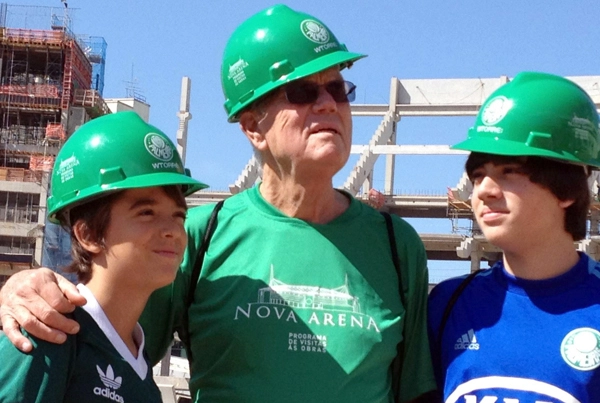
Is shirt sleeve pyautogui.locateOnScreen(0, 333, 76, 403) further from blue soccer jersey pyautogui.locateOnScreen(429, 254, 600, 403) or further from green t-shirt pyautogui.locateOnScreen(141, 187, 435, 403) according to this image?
blue soccer jersey pyautogui.locateOnScreen(429, 254, 600, 403)

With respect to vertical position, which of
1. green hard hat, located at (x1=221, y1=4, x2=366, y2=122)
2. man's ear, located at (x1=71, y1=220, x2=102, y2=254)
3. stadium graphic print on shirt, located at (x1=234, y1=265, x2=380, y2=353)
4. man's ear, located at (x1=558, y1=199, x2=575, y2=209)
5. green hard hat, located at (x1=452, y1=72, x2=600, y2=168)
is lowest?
stadium graphic print on shirt, located at (x1=234, y1=265, x2=380, y2=353)

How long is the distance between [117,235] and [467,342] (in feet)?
4.75

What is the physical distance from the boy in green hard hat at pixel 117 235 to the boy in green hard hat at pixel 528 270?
1178 millimetres

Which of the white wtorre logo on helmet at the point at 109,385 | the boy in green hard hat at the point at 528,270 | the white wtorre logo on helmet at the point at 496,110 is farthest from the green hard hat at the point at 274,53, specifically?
the white wtorre logo on helmet at the point at 109,385

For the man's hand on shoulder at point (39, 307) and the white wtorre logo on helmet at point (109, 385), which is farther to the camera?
the white wtorre logo on helmet at point (109, 385)

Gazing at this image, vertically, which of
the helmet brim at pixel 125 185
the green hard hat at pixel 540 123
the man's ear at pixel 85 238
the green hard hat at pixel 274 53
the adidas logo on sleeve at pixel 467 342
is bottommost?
the adidas logo on sleeve at pixel 467 342

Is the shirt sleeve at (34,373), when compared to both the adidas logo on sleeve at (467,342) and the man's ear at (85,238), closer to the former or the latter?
the man's ear at (85,238)

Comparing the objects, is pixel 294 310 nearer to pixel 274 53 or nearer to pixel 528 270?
pixel 528 270

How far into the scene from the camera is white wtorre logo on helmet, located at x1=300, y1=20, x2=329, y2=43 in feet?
13.8

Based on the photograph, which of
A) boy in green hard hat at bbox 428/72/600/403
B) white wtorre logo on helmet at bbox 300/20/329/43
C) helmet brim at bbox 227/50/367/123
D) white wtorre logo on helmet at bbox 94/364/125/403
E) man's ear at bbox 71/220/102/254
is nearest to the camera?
white wtorre logo on helmet at bbox 94/364/125/403

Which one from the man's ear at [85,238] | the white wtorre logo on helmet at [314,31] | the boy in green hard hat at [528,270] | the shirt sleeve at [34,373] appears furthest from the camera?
the white wtorre logo on helmet at [314,31]

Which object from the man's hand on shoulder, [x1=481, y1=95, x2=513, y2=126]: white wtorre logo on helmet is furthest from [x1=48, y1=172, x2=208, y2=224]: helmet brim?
[x1=481, y1=95, x2=513, y2=126]: white wtorre logo on helmet

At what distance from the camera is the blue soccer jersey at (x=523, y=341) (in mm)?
3711

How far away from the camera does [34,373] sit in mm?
3068
